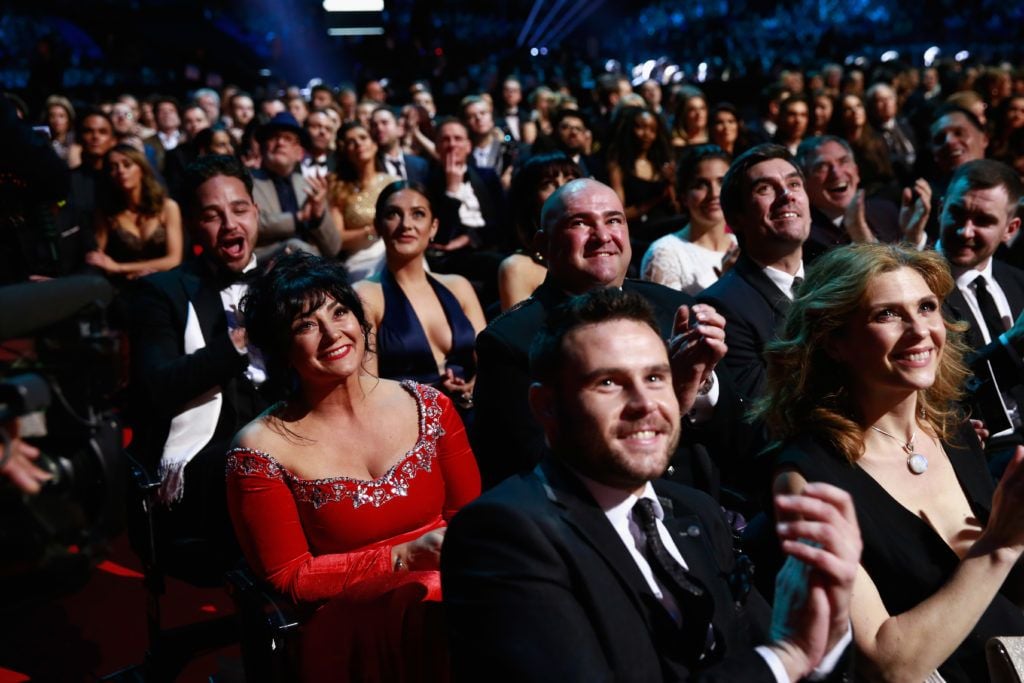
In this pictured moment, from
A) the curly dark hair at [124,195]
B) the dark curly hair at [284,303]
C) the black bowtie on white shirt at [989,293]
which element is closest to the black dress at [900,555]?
the dark curly hair at [284,303]

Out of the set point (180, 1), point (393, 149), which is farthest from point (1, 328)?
point (180, 1)

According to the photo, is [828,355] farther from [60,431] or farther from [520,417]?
[60,431]

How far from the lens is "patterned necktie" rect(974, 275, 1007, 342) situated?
3.16 m

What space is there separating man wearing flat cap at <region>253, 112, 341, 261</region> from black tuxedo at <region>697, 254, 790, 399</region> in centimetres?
190

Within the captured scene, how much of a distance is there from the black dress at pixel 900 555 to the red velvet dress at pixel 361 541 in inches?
31.0

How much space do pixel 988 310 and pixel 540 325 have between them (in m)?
1.73

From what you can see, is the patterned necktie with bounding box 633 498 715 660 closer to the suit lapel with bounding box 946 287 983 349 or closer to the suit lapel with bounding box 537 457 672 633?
the suit lapel with bounding box 537 457 672 633

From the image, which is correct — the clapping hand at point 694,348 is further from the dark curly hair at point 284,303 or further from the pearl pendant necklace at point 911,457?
the dark curly hair at point 284,303

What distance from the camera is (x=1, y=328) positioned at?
114 centimetres

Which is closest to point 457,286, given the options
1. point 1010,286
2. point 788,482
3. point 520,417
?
point 520,417

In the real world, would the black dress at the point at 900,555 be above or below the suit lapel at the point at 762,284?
below

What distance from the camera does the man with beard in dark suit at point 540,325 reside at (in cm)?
240

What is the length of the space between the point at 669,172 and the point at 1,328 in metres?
4.79

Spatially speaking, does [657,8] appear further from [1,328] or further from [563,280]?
[1,328]
